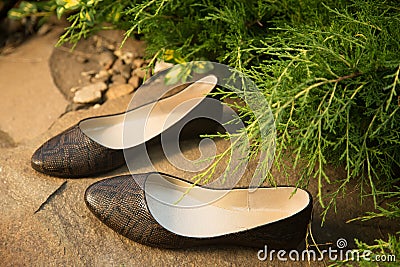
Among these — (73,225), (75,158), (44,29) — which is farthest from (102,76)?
(73,225)

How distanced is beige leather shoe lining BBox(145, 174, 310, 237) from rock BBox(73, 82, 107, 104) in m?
0.61

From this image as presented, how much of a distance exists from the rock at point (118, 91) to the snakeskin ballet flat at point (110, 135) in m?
0.26

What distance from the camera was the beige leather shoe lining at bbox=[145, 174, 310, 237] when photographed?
153 cm

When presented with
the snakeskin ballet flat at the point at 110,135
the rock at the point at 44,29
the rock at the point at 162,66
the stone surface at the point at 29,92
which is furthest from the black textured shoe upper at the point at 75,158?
the rock at the point at 44,29

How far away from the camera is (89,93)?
84.0 inches

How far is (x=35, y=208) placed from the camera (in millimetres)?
1626

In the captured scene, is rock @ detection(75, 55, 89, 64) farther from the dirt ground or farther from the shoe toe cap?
the shoe toe cap

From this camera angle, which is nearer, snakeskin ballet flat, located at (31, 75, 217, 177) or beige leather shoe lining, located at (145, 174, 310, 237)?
beige leather shoe lining, located at (145, 174, 310, 237)

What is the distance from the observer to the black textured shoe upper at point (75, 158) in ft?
5.62

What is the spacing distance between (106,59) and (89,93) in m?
0.23

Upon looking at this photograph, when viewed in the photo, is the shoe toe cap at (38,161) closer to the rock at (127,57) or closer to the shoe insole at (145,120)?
the shoe insole at (145,120)

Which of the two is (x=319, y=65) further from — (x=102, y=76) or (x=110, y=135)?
(x=102, y=76)

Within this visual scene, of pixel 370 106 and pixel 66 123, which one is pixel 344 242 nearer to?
pixel 370 106

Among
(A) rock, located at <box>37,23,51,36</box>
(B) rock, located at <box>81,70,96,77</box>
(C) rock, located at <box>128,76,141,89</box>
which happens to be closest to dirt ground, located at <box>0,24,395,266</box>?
(C) rock, located at <box>128,76,141,89</box>
